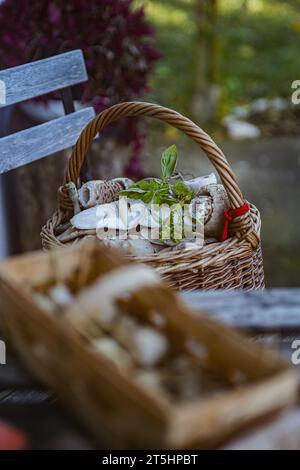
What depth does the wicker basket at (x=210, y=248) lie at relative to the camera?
148 cm

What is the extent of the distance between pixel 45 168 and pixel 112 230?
5.51ft

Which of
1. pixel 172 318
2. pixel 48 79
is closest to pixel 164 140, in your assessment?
pixel 48 79

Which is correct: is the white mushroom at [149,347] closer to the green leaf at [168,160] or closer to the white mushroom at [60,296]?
the white mushroom at [60,296]

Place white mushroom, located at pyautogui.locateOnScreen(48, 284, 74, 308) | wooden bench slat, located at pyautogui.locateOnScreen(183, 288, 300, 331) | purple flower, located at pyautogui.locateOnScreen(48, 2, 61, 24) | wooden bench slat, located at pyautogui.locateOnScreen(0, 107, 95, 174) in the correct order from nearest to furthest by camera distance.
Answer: white mushroom, located at pyautogui.locateOnScreen(48, 284, 74, 308) < wooden bench slat, located at pyautogui.locateOnScreen(183, 288, 300, 331) < wooden bench slat, located at pyautogui.locateOnScreen(0, 107, 95, 174) < purple flower, located at pyautogui.locateOnScreen(48, 2, 61, 24)

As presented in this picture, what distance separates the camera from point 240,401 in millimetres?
740

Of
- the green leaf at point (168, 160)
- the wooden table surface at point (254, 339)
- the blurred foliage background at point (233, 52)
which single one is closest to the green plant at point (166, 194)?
the green leaf at point (168, 160)

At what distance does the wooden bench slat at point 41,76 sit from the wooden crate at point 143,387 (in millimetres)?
1235

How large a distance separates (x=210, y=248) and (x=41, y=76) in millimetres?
980

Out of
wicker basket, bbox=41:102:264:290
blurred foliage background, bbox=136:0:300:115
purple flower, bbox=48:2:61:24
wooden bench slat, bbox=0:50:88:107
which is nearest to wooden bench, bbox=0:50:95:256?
wooden bench slat, bbox=0:50:88:107

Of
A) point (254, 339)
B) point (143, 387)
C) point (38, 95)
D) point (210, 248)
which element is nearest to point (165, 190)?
point (210, 248)

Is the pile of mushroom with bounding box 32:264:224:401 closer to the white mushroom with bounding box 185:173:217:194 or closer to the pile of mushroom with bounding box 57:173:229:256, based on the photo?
the pile of mushroom with bounding box 57:173:229:256

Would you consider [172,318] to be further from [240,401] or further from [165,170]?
[165,170]

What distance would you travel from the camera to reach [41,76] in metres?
2.18

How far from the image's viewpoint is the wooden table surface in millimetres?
896
